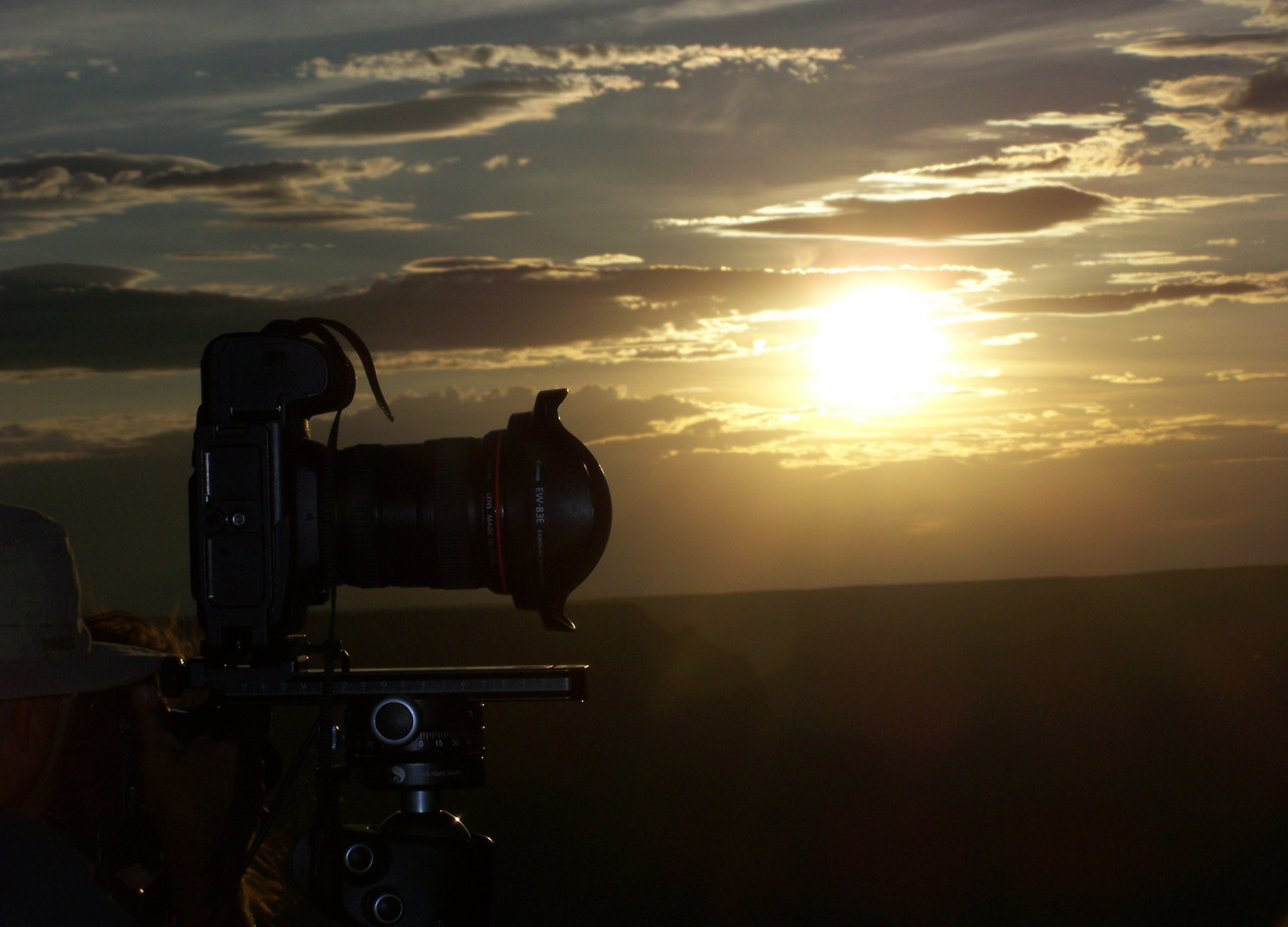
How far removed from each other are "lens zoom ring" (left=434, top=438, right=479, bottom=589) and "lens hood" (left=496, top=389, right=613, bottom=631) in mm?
79

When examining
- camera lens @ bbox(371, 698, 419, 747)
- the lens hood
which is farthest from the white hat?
the lens hood

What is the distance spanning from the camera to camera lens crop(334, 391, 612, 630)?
2.55 meters

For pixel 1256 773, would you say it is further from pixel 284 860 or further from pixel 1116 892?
pixel 284 860

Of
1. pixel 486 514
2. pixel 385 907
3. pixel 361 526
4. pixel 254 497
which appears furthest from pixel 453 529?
pixel 385 907

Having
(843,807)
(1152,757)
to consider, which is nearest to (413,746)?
(843,807)

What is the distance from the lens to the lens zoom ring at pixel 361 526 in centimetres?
255

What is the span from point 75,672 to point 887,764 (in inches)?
3953

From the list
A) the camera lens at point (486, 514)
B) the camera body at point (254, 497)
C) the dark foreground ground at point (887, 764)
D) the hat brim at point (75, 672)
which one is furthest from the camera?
the dark foreground ground at point (887, 764)

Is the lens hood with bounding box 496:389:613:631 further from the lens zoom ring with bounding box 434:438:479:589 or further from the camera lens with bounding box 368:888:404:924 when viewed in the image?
the camera lens with bounding box 368:888:404:924

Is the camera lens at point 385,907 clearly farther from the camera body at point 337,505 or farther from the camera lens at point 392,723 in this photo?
the camera body at point 337,505

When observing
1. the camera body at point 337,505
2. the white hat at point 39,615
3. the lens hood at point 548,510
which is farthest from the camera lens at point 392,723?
the white hat at point 39,615

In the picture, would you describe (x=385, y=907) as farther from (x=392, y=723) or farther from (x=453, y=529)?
(x=453, y=529)

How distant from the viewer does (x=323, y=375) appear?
2508 millimetres

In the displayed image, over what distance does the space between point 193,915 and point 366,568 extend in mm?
805
